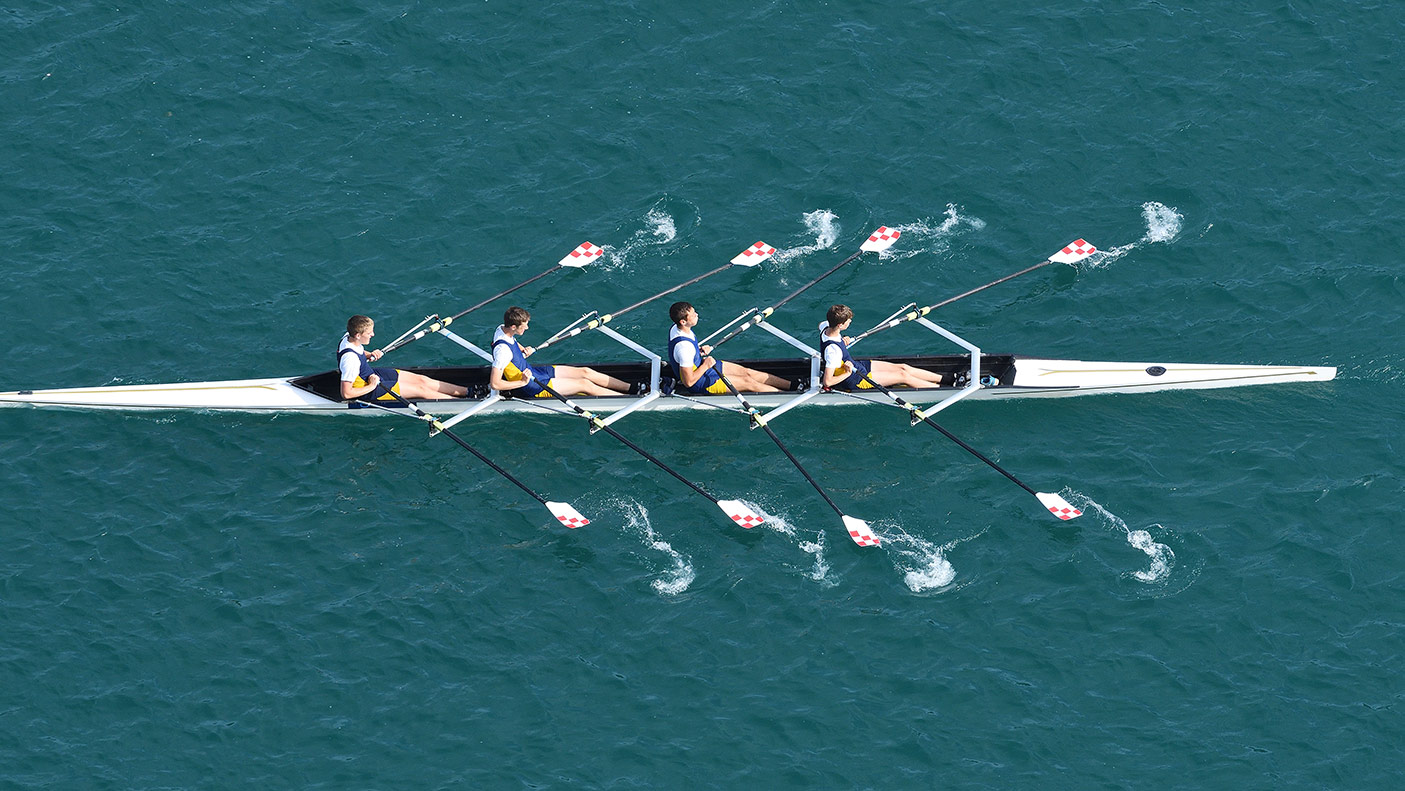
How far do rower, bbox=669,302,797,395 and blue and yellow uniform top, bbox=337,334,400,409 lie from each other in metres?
5.48

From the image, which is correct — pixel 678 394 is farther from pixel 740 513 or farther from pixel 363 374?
pixel 363 374

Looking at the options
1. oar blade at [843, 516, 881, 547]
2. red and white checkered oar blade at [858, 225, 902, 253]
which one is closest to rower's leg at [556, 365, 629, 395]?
oar blade at [843, 516, 881, 547]

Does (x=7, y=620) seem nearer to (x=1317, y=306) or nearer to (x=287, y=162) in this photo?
(x=287, y=162)

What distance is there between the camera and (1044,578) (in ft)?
106

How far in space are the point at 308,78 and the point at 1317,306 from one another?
923 inches

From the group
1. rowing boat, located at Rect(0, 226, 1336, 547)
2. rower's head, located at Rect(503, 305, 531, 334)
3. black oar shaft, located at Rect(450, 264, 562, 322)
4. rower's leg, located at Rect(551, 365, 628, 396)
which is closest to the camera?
rower's head, located at Rect(503, 305, 531, 334)

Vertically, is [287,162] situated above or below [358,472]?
above

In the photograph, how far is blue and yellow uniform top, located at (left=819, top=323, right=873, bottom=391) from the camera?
115ft

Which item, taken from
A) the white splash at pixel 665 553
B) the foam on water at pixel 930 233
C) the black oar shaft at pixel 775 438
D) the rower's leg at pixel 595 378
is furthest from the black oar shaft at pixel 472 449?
the foam on water at pixel 930 233

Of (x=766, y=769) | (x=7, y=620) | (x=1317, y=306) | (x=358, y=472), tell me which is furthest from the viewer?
Answer: (x=1317, y=306)

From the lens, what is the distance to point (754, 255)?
3844 cm

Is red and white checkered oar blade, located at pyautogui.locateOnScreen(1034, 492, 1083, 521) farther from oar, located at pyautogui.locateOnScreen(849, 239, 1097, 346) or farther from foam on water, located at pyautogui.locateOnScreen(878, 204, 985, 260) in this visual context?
foam on water, located at pyautogui.locateOnScreen(878, 204, 985, 260)

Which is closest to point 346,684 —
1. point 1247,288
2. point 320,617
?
point 320,617

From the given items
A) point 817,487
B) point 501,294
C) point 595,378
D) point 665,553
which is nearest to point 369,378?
point 501,294
